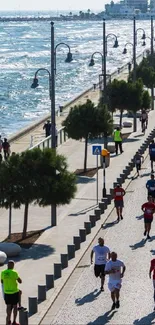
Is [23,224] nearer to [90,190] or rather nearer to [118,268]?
[90,190]

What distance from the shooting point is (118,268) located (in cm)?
1803

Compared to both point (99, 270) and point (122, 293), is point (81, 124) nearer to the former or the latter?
point (99, 270)

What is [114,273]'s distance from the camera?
59.3 feet

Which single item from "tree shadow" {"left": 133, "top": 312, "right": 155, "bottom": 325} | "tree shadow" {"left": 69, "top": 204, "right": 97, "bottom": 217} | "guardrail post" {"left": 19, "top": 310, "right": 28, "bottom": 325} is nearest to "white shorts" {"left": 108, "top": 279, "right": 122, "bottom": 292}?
"tree shadow" {"left": 133, "top": 312, "right": 155, "bottom": 325}

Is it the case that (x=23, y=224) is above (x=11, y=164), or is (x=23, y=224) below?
below

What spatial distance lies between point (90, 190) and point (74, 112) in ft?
18.7

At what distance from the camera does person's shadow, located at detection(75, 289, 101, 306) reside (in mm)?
18920

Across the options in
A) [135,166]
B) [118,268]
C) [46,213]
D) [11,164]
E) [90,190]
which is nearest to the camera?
[118,268]

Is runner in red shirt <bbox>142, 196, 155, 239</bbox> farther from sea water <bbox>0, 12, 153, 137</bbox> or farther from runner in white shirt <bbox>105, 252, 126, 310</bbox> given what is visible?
sea water <bbox>0, 12, 153, 137</bbox>

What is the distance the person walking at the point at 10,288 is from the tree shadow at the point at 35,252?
20.0ft

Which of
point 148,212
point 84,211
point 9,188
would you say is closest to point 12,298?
point 148,212

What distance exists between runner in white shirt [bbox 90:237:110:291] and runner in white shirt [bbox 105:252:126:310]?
1044 millimetres

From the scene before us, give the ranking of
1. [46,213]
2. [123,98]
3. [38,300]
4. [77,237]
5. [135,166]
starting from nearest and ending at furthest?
[38,300], [77,237], [46,213], [135,166], [123,98]

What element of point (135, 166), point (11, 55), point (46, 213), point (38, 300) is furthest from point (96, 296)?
point (11, 55)
